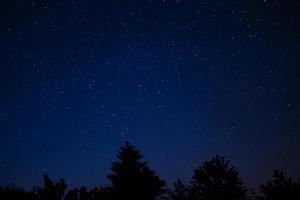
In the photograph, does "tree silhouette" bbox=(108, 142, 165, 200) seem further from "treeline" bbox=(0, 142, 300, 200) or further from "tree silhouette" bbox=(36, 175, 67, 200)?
"tree silhouette" bbox=(36, 175, 67, 200)

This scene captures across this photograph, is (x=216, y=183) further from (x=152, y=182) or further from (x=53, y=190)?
(x=53, y=190)

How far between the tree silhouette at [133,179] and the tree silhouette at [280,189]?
4047 millimetres

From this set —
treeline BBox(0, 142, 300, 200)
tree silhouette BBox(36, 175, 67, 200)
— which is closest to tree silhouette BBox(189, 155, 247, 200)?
treeline BBox(0, 142, 300, 200)

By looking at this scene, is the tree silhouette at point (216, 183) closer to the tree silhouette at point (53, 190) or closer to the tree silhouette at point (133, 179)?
the tree silhouette at point (133, 179)

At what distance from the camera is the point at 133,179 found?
46.2 feet

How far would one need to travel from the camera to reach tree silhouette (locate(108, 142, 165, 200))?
13789 millimetres

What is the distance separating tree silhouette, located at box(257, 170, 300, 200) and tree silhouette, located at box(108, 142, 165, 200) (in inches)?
159

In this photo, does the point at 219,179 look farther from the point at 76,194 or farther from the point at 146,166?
the point at 76,194

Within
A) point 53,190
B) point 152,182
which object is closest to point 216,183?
point 152,182

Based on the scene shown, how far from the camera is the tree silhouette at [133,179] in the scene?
13.8 m

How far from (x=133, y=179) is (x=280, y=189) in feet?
18.6

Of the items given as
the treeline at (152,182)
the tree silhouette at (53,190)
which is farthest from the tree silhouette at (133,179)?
the tree silhouette at (53,190)

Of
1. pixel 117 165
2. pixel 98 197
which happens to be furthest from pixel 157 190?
pixel 98 197

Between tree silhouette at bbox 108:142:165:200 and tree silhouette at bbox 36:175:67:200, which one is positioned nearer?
tree silhouette at bbox 36:175:67:200
